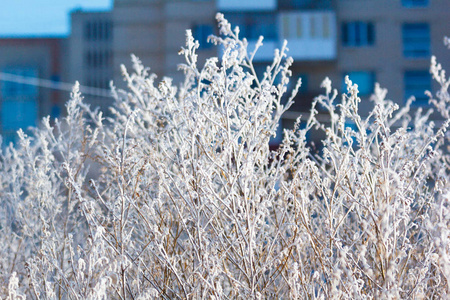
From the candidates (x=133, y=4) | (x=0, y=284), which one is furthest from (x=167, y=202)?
(x=133, y=4)

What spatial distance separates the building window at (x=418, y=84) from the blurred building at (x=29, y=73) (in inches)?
1367

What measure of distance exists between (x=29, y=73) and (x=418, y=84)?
37.7 m

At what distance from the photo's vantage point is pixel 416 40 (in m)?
25.3

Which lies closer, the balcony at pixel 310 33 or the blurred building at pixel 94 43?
the balcony at pixel 310 33

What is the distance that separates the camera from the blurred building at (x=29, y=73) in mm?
52906

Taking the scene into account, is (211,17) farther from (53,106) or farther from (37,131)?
(53,106)

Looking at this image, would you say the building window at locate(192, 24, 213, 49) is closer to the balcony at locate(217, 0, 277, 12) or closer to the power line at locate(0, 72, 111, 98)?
the balcony at locate(217, 0, 277, 12)

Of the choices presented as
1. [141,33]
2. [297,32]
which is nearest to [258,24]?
[297,32]

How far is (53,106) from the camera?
52719 mm

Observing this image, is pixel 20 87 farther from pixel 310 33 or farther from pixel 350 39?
pixel 350 39

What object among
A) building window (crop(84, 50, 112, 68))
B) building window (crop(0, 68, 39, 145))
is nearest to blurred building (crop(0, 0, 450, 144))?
building window (crop(0, 68, 39, 145))

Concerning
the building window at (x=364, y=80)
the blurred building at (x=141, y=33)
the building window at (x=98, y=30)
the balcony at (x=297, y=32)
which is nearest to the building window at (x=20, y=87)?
the building window at (x=98, y=30)

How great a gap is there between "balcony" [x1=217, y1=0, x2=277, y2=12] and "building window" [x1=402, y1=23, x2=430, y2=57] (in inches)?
217

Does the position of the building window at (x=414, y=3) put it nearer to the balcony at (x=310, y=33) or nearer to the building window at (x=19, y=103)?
the balcony at (x=310, y=33)
